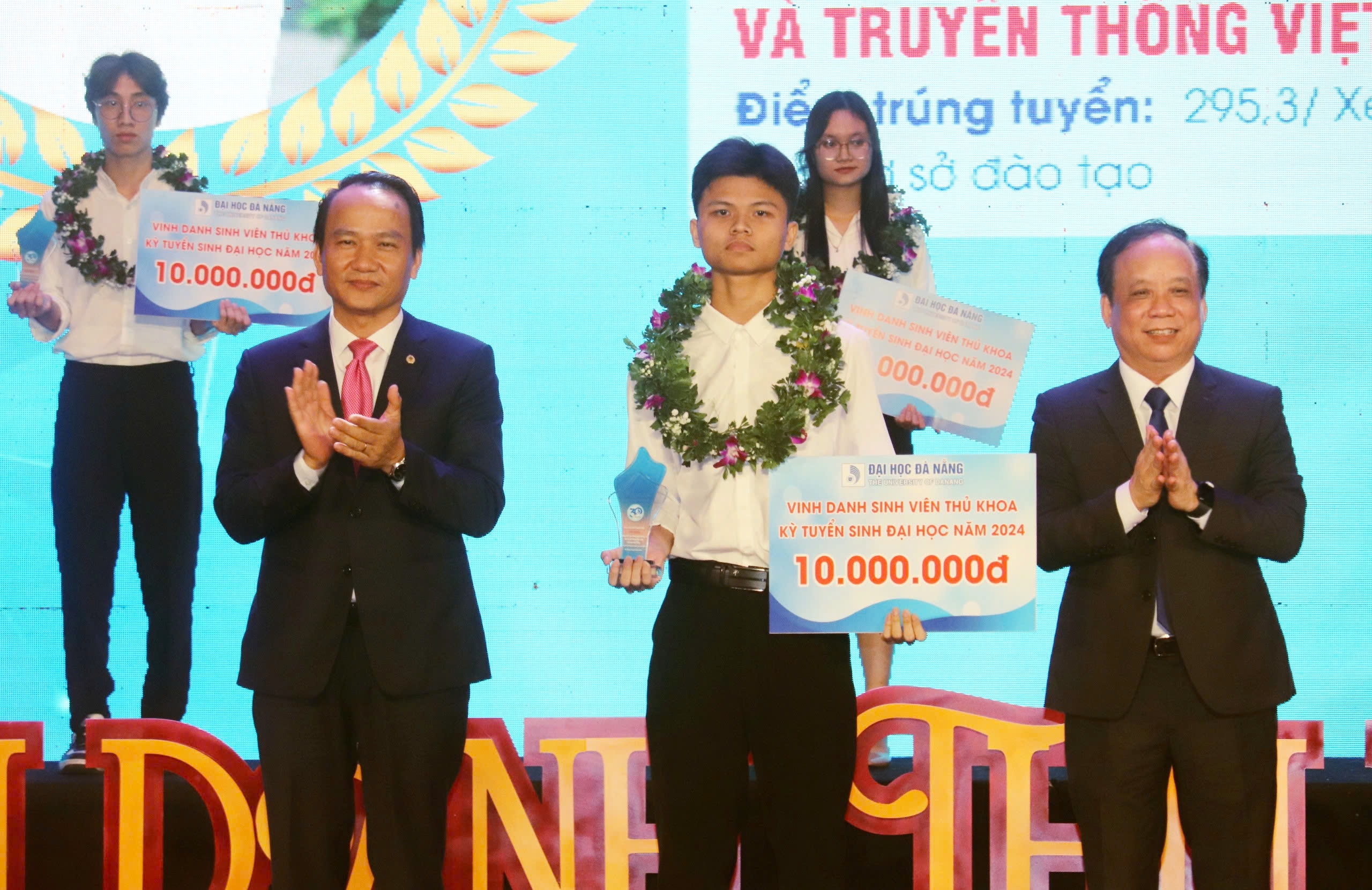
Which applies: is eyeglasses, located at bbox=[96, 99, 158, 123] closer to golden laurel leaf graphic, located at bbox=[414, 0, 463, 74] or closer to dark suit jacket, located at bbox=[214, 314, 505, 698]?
golden laurel leaf graphic, located at bbox=[414, 0, 463, 74]

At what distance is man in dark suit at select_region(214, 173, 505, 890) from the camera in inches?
113

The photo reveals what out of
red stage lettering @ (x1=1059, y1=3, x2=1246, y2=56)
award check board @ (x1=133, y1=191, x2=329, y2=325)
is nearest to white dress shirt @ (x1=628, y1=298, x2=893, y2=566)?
award check board @ (x1=133, y1=191, x2=329, y2=325)

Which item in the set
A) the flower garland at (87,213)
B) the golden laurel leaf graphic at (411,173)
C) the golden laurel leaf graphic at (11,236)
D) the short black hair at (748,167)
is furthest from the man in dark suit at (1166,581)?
the golden laurel leaf graphic at (11,236)

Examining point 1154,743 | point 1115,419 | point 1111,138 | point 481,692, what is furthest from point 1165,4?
point 481,692

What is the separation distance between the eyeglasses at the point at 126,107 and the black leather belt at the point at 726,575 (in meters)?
2.22

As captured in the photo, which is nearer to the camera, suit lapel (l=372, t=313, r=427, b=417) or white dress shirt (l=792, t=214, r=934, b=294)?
suit lapel (l=372, t=313, r=427, b=417)

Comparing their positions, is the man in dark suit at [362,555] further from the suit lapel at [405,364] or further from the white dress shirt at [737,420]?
the white dress shirt at [737,420]

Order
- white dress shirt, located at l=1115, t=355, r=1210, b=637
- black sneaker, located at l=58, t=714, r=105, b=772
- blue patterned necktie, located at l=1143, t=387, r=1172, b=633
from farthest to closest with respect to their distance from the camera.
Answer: black sneaker, located at l=58, t=714, r=105, b=772, white dress shirt, located at l=1115, t=355, r=1210, b=637, blue patterned necktie, located at l=1143, t=387, r=1172, b=633

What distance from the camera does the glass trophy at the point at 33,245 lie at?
397 cm

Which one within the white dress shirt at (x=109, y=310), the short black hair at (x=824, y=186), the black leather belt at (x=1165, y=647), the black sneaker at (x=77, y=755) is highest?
the short black hair at (x=824, y=186)

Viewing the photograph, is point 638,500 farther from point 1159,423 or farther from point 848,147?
point 848,147

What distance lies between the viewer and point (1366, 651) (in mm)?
3959

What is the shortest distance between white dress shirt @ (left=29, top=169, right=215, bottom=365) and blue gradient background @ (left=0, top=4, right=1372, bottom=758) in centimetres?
14

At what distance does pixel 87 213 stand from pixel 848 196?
2102 mm
